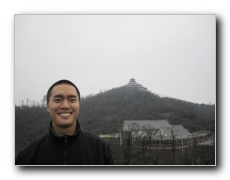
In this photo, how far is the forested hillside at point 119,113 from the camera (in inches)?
136

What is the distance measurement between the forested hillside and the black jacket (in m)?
0.12

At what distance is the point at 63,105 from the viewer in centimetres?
Result: 328

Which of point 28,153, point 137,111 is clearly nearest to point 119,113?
point 137,111

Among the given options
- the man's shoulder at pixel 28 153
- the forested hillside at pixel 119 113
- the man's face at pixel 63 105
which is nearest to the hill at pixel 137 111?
the forested hillside at pixel 119 113

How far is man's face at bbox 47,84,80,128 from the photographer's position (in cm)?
329

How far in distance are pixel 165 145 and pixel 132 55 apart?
1112mm

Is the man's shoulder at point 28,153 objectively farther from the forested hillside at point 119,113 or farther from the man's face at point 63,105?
the man's face at point 63,105

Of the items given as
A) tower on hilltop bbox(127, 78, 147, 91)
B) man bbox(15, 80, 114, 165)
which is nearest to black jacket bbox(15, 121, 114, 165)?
man bbox(15, 80, 114, 165)

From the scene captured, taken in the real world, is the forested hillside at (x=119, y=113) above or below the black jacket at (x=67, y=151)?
above

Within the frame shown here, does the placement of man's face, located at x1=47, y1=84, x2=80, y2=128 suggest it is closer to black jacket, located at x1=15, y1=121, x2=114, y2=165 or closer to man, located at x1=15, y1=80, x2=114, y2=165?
man, located at x1=15, y1=80, x2=114, y2=165

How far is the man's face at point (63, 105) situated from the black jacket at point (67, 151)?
0.12m
